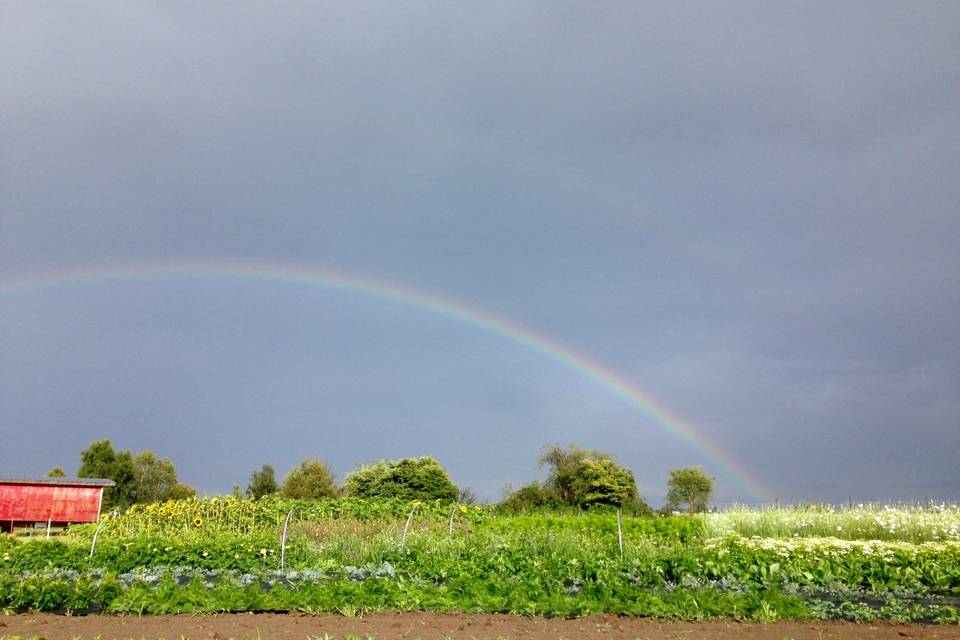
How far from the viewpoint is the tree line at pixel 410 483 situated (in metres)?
29.0

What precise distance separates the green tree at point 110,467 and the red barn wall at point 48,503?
8.98 meters

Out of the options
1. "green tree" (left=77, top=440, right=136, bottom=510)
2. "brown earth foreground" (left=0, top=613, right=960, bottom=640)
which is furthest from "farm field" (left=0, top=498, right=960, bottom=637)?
"green tree" (left=77, top=440, right=136, bottom=510)

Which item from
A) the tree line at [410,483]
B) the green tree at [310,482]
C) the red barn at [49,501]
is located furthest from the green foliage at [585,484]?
the red barn at [49,501]

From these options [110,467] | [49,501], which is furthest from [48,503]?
[110,467]

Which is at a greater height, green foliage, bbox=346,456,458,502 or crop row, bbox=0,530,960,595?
green foliage, bbox=346,456,458,502

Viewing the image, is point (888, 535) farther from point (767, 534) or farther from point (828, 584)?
point (828, 584)

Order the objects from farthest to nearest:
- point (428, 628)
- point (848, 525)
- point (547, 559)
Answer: point (848, 525) → point (547, 559) → point (428, 628)

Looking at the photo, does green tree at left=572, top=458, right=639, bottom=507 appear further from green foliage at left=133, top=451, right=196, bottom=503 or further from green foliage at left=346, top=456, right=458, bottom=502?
green foliage at left=133, top=451, right=196, bottom=503

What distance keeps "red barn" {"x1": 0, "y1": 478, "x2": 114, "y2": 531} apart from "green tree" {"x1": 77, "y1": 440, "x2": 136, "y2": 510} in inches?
341

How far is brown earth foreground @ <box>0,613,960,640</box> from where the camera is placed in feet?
22.8

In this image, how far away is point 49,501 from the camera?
2681 centimetres

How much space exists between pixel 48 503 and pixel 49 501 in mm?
76

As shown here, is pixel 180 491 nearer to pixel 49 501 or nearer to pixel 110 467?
pixel 110 467

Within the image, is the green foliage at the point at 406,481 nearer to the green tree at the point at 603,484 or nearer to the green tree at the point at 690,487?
the green tree at the point at 603,484
